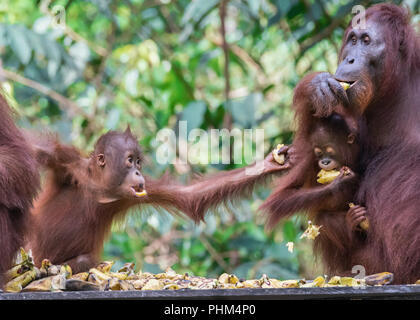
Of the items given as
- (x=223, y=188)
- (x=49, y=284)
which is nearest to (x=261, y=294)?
(x=49, y=284)

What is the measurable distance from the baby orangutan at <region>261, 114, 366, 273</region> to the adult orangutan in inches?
2.2

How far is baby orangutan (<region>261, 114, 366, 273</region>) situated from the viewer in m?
2.98

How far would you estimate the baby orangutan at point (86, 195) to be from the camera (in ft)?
10.7

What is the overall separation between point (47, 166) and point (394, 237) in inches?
61.7

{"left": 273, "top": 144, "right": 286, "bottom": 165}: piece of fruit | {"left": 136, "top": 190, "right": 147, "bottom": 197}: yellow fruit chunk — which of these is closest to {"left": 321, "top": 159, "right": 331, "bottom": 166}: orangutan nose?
{"left": 273, "top": 144, "right": 286, "bottom": 165}: piece of fruit

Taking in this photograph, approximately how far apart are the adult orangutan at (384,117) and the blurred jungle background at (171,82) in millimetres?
1777

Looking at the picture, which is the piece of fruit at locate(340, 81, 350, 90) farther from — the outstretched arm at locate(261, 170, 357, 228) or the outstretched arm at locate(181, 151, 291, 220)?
the outstretched arm at locate(181, 151, 291, 220)

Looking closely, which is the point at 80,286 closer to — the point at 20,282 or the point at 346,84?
the point at 20,282

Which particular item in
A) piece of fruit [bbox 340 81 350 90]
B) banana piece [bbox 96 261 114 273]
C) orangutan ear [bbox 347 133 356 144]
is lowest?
banana piece [bbox 96 261 114 273]

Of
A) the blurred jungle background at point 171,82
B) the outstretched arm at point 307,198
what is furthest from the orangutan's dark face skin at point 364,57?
the blurred jungle background at point 171,82

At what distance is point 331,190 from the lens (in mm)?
2963

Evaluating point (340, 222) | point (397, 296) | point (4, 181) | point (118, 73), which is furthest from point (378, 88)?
point (118, 73)

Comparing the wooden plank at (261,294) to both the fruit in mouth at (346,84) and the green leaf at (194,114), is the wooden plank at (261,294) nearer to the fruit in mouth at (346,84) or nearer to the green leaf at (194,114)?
the fruit in mouth at (346,84)

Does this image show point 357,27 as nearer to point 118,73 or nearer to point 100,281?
point 100,281
